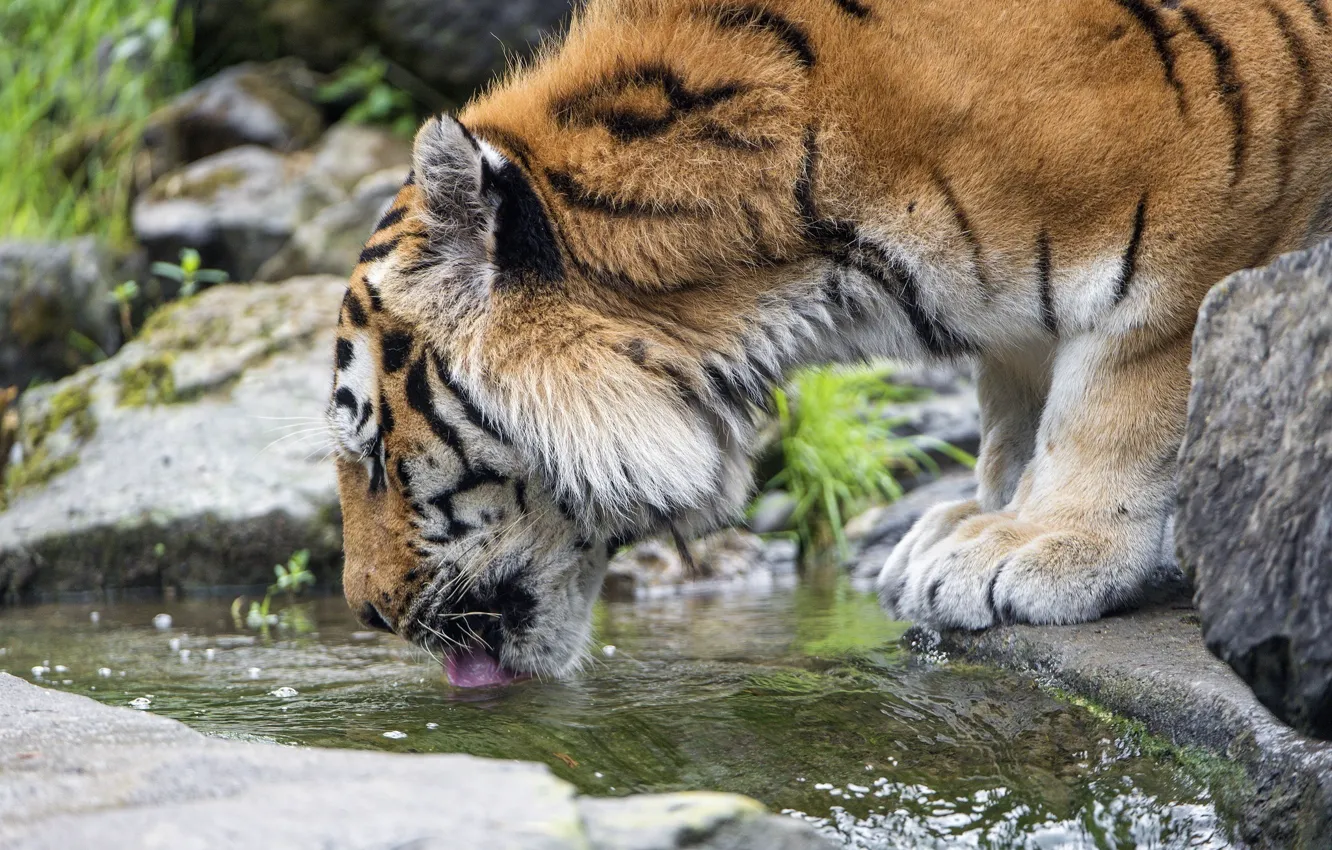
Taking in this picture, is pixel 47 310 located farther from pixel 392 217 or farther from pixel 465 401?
pixel 465 401

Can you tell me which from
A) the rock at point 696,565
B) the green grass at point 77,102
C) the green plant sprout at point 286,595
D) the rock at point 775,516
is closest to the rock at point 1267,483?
the green plant sprout at point 286,595

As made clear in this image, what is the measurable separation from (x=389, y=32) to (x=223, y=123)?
108cm

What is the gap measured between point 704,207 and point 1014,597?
0.90 m

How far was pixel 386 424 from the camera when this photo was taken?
2.55 meters

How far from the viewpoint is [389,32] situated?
786 centimetres

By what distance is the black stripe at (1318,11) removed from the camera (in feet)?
8.07

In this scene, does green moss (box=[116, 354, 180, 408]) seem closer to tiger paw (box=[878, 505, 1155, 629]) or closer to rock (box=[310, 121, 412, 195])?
rock (box=[310, 121, 412, 195])

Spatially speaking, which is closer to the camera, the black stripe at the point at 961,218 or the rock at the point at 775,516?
the black stripe at the point at 961,218

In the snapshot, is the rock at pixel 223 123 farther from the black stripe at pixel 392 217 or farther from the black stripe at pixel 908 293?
the black stripe at pixel 908 293

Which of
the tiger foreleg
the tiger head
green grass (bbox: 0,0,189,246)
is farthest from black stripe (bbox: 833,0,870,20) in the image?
green grass (bbox: 0,0,189,246)

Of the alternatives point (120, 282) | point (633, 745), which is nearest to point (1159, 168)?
point (633, 745)

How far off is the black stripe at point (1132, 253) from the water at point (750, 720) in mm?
716

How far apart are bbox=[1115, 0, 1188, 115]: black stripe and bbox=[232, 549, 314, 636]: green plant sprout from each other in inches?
95.7

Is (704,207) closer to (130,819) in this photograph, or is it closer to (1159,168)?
(1159,168)
